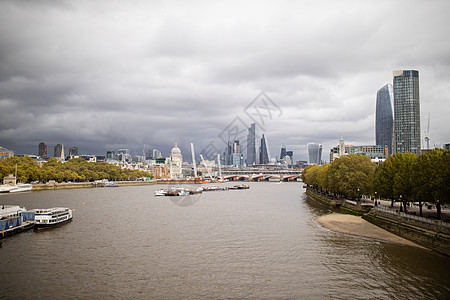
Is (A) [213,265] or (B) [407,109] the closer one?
(A) [213,265]

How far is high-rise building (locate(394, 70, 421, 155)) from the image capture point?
177m

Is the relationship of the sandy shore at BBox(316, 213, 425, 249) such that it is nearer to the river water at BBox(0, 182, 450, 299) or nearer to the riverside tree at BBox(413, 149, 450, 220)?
the river water at BBox(0, 182, 450, 299)

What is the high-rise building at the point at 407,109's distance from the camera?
580 feet

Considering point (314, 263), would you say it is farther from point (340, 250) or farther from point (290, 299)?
point (290, 299)

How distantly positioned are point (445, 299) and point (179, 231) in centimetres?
2414

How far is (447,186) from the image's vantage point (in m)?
27.2

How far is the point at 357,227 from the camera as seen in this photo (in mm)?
36531

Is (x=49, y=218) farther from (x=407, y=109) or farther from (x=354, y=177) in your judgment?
(x=407, y=109)

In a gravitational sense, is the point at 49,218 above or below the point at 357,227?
above

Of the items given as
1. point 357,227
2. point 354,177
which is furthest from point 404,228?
point 354,177

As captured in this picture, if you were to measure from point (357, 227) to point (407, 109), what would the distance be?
168 metres

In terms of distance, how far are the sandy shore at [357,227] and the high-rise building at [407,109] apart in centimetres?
15516

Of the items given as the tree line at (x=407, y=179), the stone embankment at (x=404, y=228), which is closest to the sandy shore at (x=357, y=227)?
the stone embankment at (x=404, y=228)

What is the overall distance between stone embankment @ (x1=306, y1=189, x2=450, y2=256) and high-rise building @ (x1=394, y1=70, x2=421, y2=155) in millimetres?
151914
